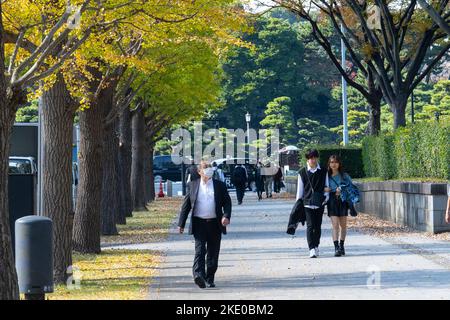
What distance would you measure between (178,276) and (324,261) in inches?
116

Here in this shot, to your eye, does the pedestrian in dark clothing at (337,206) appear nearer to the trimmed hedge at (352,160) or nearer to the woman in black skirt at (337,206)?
the woman in black skirt at (337,206)

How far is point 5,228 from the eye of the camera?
39.4ft

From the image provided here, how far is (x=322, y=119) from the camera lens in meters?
87.9

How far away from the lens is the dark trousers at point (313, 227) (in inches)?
779

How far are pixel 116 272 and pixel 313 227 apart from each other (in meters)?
3.61

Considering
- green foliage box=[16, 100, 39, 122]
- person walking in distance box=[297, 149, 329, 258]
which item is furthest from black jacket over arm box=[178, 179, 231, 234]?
green foliage box=[16, 100, 39, 122]

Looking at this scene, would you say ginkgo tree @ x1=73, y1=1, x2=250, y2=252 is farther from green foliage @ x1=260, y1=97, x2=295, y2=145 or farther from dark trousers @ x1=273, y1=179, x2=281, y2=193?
green foliage @ x1=260, y1=97, x2=295, y2=145

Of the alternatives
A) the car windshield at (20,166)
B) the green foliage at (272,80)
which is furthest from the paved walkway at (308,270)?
the green foliage at (272,80)

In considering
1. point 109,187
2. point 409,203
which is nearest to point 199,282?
point 409,203

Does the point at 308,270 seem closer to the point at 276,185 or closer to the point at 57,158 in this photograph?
the point at 57,158

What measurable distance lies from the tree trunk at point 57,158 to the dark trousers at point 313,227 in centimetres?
418

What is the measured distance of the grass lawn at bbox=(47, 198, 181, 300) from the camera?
1498 cm

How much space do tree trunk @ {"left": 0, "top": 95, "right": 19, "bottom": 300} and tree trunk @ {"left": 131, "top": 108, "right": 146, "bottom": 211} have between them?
28.3m
